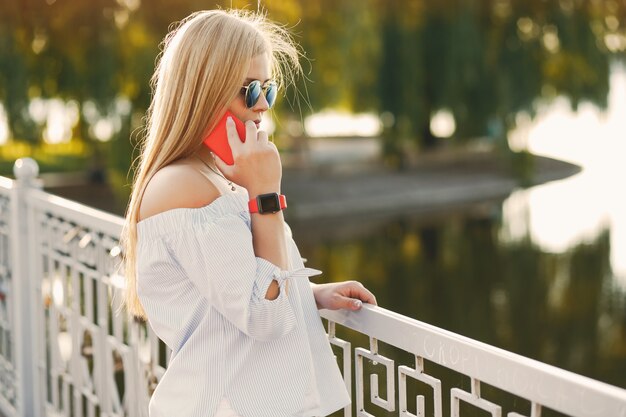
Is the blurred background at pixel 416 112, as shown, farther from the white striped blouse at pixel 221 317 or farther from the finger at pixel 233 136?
the finger at pixel 233 136

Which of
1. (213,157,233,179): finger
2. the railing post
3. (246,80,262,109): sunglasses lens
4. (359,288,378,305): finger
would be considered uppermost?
(246,80,262,109): sunglasses lens

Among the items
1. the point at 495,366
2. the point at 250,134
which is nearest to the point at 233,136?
the point at 250,134

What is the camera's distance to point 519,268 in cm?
1231

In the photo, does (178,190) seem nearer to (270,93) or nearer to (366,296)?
(270,93)

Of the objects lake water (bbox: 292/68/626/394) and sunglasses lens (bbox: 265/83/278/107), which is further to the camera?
lake water (bbox: 292/68/626/394)

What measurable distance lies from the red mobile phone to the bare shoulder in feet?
0.17

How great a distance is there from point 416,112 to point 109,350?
15108mm

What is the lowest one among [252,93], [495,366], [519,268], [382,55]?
[519,268]

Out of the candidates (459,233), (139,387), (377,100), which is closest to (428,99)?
(377,100)

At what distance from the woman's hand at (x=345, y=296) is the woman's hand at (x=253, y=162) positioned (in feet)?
1.02

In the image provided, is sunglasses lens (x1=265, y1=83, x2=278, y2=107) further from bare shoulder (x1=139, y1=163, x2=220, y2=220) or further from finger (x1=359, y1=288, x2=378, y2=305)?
finger (x1=359, y1=288, x2=378, y2=305)

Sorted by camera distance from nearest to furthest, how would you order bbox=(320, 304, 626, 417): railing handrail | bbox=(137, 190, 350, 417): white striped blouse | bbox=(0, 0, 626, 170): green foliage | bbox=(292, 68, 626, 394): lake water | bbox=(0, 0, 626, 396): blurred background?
bbox=(320, 304, 626, 417): railing handrail < bbox=(137, 190, 350, 417): white striped blouse < bbox=(292, 68, 626, 394): lake water < bbox=(0, 0, 626, 396): blurred background < bbox=(0, 0, 626, 170): green foliage

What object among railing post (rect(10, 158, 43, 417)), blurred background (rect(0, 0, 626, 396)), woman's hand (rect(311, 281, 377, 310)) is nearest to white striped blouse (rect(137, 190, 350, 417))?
woman's hand (rect(311, 281, 377, 310))

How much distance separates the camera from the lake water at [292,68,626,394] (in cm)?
907
